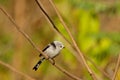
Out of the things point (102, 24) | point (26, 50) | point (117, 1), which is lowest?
point (102, 24)

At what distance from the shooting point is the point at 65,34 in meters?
3.79

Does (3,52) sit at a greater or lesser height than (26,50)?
greater

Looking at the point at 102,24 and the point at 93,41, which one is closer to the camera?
the point at 93,41

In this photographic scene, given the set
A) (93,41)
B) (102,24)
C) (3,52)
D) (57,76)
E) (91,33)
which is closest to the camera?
(91,33)

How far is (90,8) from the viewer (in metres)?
3.70

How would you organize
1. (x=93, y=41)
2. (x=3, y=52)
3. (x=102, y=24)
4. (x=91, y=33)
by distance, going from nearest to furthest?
(x=91, y=33), (x=93, y=41), (x=3, y=52), (x=102, y=24)

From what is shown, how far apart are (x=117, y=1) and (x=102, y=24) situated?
122 centimetres

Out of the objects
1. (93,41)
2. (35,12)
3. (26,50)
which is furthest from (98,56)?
(26,50)

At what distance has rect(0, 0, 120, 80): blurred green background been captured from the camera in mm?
3770

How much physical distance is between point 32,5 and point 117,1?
898 millimetres

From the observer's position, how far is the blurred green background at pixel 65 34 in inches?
148

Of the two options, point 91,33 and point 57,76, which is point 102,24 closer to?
point 57,76

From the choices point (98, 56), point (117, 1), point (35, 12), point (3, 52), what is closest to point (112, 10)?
point (117, 1)

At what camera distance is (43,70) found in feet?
15.2
